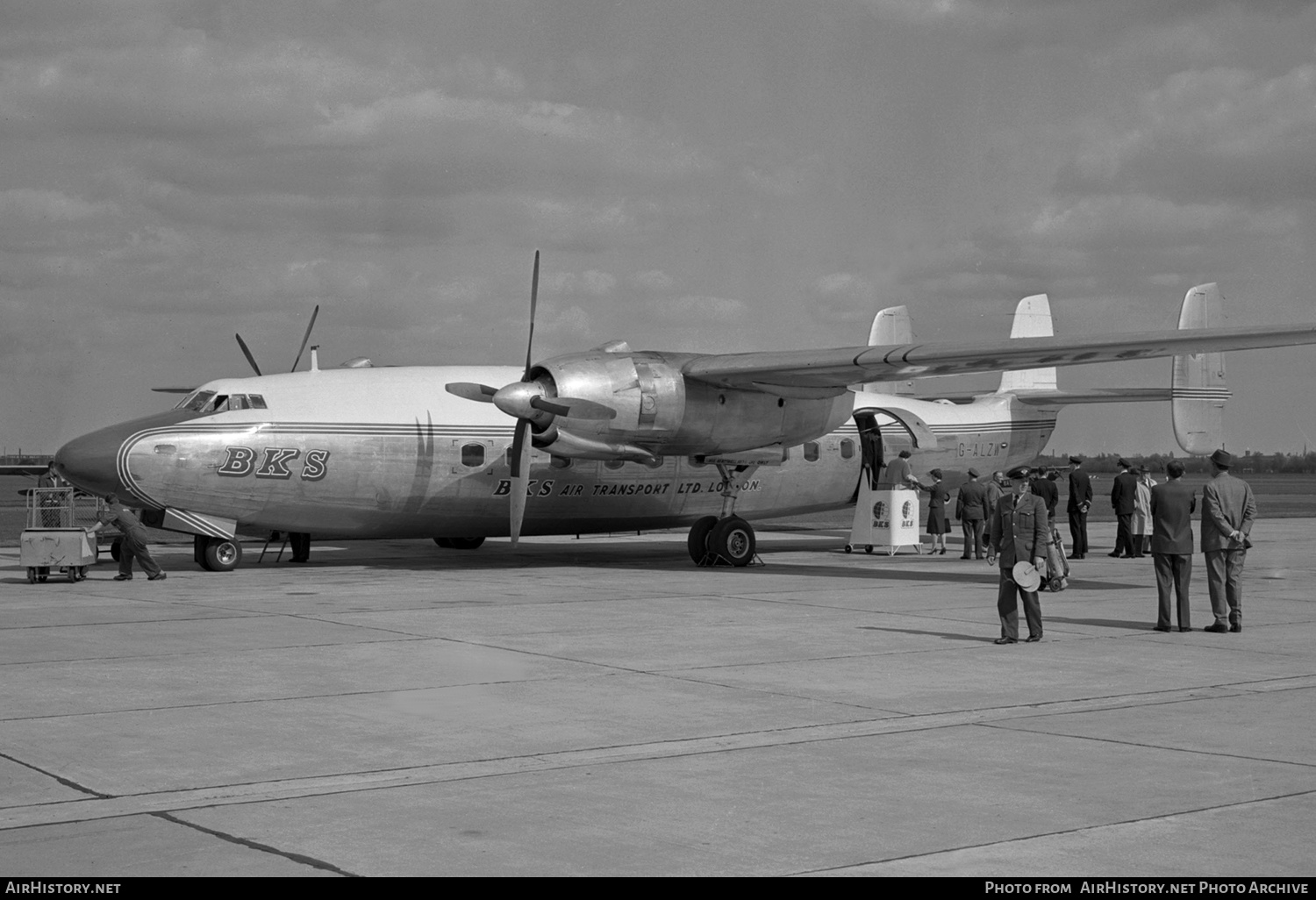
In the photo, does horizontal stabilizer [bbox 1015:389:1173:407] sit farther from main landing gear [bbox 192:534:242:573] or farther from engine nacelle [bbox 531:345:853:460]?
main landing gear [bbox 192:534:242:573]

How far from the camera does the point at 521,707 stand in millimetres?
10094

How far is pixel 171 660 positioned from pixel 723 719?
545 centimetres

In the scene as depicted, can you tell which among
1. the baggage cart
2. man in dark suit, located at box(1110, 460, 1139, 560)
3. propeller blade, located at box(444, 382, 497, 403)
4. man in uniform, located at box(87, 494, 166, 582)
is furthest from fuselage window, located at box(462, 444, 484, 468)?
man in dark suit, located at box(1110, 460, 1139, 560)

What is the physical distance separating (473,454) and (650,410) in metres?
3.35

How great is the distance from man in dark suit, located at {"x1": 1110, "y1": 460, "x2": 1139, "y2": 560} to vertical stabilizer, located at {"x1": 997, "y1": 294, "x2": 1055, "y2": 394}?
6405 millimetres

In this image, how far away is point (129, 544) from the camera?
20297 millimetres

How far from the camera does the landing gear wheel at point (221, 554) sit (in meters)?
22.4

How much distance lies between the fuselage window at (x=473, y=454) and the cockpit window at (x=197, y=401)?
4.07 metres

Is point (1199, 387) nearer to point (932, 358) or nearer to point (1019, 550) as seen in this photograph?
point (932, 358)

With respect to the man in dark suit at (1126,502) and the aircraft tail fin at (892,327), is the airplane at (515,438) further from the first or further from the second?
the aircraft tail fin at (892,327)

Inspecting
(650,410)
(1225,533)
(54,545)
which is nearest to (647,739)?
(1225,533)

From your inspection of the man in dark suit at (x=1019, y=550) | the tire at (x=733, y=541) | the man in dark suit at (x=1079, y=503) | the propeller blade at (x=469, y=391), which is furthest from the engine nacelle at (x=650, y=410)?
the man in dark suit at (x=1019, y=550)

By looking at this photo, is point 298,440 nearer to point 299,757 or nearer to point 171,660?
point 171,660
